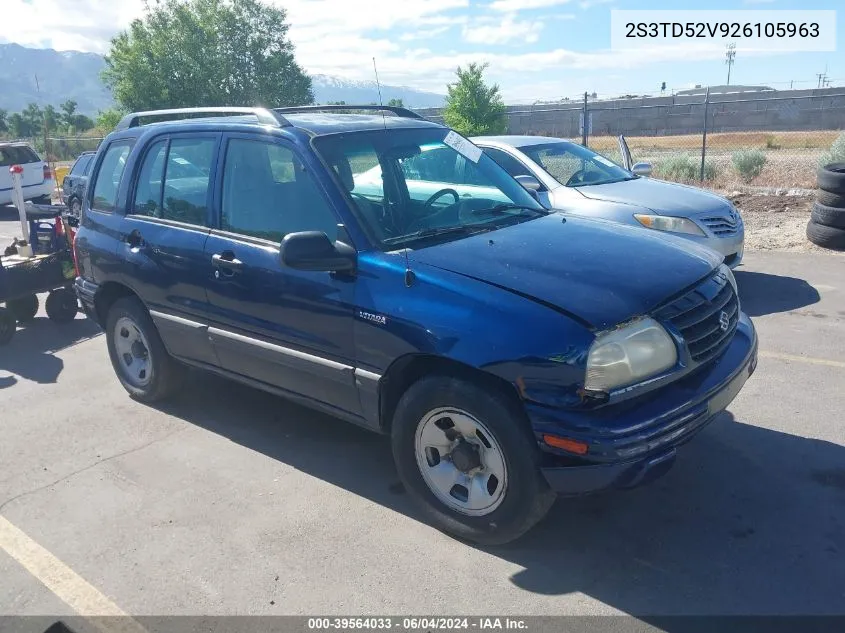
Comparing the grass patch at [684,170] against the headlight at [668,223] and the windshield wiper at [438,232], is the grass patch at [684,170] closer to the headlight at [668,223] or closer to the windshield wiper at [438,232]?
the headlight at [668,223]

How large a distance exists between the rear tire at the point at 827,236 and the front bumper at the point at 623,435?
6930 mm

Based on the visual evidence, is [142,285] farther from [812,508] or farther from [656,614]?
[812,508]

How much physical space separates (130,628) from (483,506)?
5.21 feet

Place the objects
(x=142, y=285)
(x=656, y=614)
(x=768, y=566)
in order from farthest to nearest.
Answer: (x=142, y=285), (x=768, y=566), (x=656, y=614)

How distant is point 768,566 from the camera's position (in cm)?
310

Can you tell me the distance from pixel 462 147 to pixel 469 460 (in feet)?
7.10

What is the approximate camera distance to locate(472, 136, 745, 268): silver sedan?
7.00 m

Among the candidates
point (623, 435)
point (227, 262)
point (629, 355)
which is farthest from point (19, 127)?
point (623, 435)

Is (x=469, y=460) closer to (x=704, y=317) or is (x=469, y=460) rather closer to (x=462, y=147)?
→ (x=704, y=317)

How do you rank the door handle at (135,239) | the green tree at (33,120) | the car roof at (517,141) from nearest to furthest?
1. the door handle at (135,239)
2. the car roof at (517,141)
3. the green tree at (33,120)

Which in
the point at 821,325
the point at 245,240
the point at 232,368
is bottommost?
the point at 821,325

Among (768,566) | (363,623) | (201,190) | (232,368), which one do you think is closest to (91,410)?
(232,368)

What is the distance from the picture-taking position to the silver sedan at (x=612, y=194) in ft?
23.0

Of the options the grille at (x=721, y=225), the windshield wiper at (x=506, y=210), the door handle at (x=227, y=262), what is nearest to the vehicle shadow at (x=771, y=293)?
the grille at (x=721, y=225)
